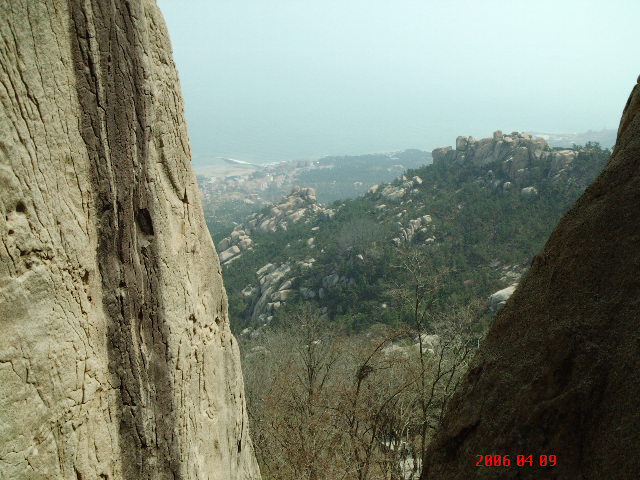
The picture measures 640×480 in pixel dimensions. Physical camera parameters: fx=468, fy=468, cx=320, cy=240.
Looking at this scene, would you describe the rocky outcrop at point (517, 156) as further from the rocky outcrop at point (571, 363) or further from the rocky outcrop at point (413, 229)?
the rocky outcrop at point (571, 363)

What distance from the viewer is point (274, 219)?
279 ft

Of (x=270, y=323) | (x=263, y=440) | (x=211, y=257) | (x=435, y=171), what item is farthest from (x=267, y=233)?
(x=211, y=257)

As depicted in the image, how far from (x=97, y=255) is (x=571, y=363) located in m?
4.84

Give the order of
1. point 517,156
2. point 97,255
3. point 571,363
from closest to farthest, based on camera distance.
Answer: point 571,363 < point 97,255 < point 517,156

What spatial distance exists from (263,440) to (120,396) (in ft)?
51.2

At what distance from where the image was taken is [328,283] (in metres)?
49.6

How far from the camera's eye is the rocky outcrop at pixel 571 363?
372 cm

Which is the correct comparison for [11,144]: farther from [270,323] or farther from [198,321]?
[270,323]

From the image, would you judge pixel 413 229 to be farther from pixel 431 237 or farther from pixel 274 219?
pixel 274 219

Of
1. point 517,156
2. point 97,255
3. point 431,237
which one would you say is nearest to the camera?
point 97,255
